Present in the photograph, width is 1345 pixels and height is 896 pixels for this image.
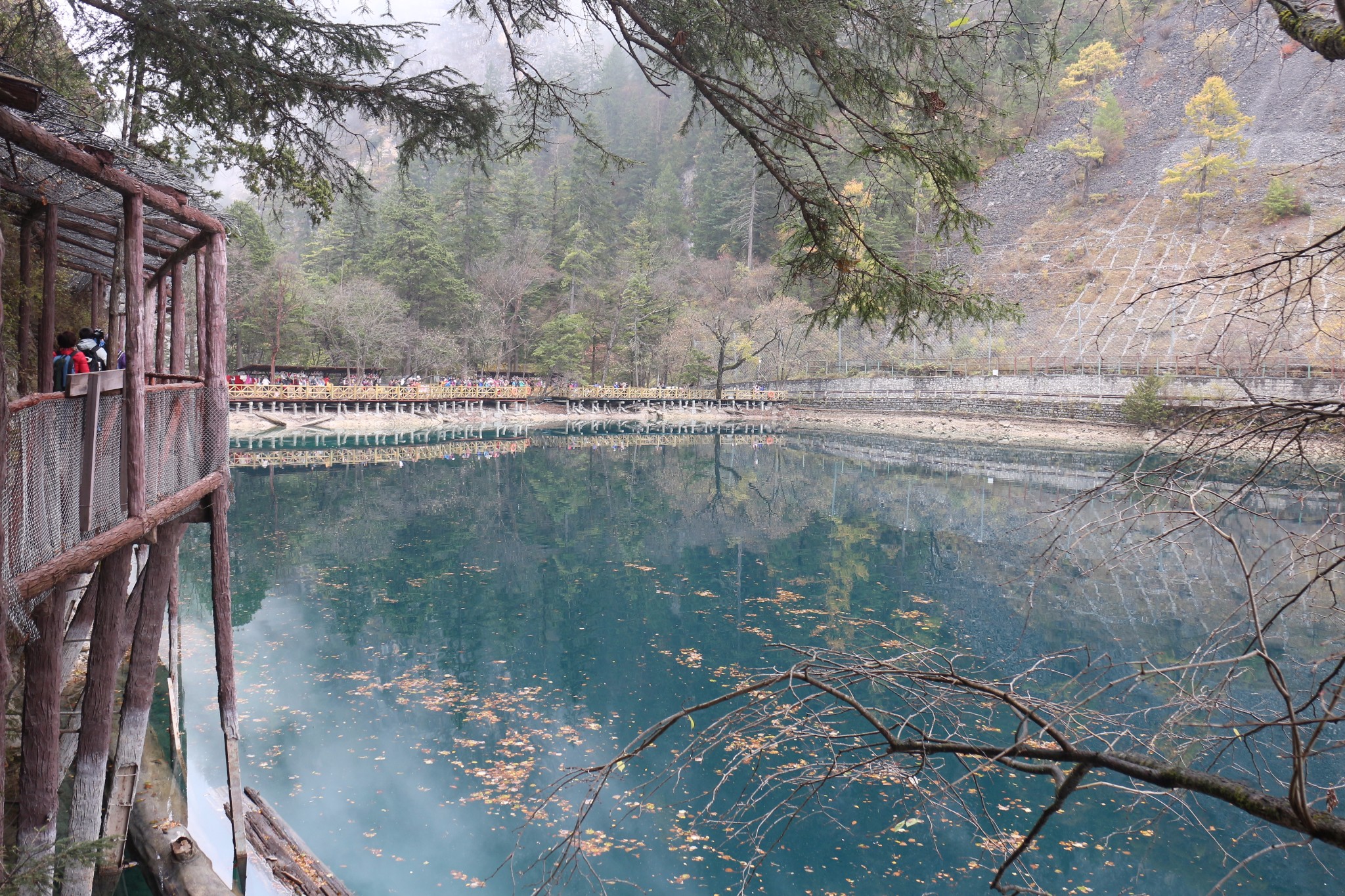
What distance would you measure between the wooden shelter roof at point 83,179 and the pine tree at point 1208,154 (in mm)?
52085

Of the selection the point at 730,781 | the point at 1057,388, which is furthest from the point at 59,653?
the point at 1057,388

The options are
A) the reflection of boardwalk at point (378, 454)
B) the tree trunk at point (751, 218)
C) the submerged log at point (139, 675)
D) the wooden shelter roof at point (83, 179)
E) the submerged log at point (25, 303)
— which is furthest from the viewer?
the tree trunk at point (751, 218)

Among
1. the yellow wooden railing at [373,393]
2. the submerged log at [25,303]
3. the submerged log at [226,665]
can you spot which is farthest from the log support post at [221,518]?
the yellow wooden railing at [373,393]

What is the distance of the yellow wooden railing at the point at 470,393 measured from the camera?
118ft

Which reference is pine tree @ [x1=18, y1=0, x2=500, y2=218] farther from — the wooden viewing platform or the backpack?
the backpack

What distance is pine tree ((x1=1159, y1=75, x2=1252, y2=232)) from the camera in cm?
4534

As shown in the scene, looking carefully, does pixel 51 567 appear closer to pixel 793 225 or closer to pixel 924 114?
pixel 793 225

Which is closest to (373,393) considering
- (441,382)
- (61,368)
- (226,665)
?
(441,382)

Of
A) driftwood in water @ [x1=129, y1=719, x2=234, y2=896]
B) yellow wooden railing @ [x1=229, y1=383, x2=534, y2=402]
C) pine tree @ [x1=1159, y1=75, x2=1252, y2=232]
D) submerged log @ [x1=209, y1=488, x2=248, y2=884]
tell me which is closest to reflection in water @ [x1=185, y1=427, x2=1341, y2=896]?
driftwood in water @ [x1=129, y1=719, x2=234, y2=896]

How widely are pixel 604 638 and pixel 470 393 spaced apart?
111 ft

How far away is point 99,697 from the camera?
189 inches

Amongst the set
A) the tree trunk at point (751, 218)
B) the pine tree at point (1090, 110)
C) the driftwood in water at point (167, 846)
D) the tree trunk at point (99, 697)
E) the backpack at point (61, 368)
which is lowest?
the driftwood in water at point (167, 846)

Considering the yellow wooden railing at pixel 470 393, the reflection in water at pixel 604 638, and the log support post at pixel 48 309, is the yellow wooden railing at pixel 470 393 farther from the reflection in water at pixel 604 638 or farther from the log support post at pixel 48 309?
the log support post at pixel 48 309

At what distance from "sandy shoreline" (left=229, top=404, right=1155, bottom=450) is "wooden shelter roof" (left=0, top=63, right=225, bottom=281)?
24369 millimetres
